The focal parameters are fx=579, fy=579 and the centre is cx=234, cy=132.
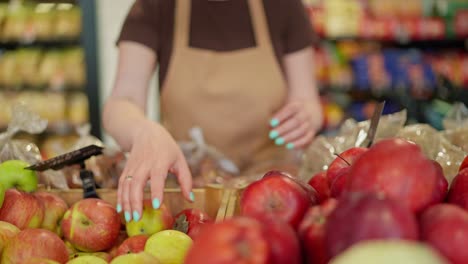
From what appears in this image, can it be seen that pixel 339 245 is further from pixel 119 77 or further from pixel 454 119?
pixel 119 77

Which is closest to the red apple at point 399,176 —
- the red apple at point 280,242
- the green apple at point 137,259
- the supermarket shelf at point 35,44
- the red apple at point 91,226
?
the red apple at point 280,242

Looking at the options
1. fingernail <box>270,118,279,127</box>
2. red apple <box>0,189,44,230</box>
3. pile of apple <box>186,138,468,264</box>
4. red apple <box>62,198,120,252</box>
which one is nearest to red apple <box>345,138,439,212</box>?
pile of apple <box>186,138,468,264</box>

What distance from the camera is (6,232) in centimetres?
104

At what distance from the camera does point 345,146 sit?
157cm

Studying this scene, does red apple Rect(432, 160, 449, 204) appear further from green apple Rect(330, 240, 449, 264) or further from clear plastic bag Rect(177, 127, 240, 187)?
clear plastic bag Rect(177, 127, 240, 187)

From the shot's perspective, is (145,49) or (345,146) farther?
(145,49)

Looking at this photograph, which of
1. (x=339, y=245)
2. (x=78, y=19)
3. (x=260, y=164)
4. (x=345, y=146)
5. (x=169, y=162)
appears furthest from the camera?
(x=78, y=19)

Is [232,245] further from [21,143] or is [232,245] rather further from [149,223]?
[21,143]

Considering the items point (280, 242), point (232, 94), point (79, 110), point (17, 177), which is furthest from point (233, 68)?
point (79, 110)

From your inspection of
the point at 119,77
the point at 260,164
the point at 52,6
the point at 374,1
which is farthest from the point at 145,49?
the point at 374,1

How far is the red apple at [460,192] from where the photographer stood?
2.53 ft

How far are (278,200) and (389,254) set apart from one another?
0.28 metres

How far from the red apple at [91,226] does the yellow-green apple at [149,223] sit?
1.3 inches

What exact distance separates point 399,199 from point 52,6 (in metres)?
4.13
